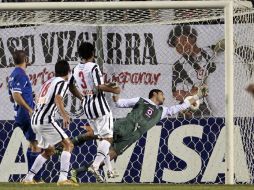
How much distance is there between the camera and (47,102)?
12.1 meters

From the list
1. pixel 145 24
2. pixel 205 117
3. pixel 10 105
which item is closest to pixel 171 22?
pixel 145 24

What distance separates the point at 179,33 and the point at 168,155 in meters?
1.50

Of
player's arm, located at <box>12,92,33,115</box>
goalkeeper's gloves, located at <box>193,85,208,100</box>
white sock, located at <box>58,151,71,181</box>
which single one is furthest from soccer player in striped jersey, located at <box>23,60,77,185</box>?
goalkeeper's gloves, located at <box>193,85,208,100</box>

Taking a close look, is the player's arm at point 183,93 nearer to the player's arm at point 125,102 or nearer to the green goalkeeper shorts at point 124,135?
the player's arm at point 125,102

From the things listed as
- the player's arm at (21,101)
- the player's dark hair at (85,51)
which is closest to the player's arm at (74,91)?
the player's dark hair at (85,51)

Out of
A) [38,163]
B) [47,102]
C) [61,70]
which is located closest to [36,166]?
[38,163]

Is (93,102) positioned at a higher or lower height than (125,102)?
higher

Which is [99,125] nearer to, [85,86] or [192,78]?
[85,86]

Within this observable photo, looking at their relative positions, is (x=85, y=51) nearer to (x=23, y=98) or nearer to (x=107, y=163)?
(x=23, y=98)

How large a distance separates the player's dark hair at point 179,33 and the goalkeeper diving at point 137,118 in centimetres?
62

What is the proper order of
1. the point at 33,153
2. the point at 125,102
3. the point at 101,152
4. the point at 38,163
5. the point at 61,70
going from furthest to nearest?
the point at 125,102, the point at 33,153, the point at 101,152, the point at 38,163, the point at 61,70

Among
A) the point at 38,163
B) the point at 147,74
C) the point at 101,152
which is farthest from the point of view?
the point at 147,74

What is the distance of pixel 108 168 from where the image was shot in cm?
1316

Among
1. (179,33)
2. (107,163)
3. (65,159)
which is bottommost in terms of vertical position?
(107,163)
